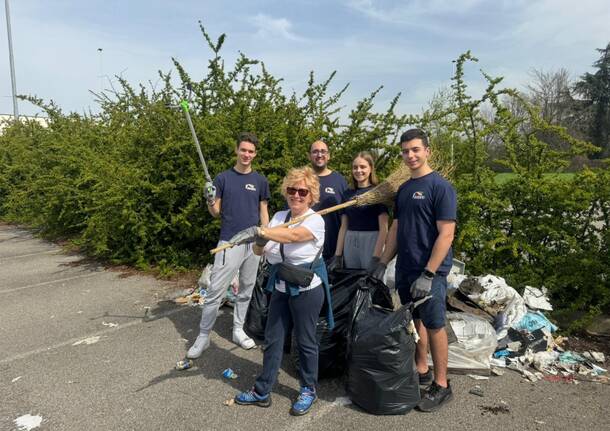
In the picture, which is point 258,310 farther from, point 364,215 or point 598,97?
point 598,97

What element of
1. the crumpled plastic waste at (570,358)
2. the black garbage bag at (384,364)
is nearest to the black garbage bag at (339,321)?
the black garbage bag at (384,364)

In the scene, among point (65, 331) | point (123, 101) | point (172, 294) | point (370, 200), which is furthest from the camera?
point (123, 101)

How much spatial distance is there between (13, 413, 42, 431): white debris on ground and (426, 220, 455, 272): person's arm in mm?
2773

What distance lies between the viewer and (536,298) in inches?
162

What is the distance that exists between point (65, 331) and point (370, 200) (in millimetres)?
3491

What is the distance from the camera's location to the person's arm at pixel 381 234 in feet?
11.6

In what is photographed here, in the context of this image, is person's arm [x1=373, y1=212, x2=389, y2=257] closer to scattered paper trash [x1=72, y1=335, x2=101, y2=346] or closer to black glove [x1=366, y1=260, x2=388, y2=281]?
black glove [x1=366, y1=260, x2=388, y2=281]

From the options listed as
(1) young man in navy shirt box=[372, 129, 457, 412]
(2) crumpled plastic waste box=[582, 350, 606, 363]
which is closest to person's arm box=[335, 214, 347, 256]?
(1) young man in navy shirt box=[372, 129, 457, 412]

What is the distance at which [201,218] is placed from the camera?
6.53 meters

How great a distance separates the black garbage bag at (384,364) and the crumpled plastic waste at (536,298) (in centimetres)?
183

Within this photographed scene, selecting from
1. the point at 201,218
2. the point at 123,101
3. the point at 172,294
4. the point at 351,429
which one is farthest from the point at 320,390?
the point at 123,101

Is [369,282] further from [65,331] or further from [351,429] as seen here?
[65,331]

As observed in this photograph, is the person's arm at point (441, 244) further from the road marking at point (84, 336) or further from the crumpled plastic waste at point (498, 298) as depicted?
the road marking at point (84, 336)

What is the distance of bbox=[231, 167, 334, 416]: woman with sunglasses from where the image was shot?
2.74m
